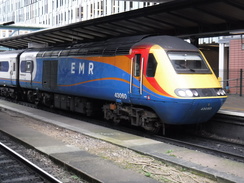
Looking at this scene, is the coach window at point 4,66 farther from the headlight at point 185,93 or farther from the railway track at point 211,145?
the headlight at point 185,93

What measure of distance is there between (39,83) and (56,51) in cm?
241

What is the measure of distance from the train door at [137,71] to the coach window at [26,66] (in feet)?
31.4

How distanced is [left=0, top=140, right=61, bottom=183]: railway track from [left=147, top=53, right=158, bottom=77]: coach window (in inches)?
184

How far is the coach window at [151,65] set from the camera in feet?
36.6

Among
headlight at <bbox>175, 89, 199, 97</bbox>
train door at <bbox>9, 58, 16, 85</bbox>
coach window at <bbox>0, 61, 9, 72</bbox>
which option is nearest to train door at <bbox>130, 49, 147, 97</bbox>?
headlight at <bbox>175, 89, 199, 97</bbox>

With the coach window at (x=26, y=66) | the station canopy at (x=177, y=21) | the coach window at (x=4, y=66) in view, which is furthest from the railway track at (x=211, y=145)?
the coach window at (x=4, y=66)

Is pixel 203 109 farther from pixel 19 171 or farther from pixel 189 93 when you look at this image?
pixel 19 171

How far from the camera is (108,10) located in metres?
55.6

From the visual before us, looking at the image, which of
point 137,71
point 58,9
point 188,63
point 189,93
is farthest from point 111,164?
point 58,9

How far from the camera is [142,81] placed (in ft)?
37.7

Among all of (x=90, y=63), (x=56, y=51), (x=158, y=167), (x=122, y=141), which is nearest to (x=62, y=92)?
(x=56, y=51)

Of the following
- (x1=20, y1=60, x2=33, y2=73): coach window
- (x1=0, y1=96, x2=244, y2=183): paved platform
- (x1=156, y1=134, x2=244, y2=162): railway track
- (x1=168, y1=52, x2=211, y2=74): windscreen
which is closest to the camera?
(x1=0, y1=96, x2=244, y2=183): paved platform

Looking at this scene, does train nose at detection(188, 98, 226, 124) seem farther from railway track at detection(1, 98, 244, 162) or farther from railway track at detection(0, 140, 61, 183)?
railway track at detection(0, 140, 61, 183)

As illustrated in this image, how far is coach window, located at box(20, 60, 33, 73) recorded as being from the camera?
65.7 feet
